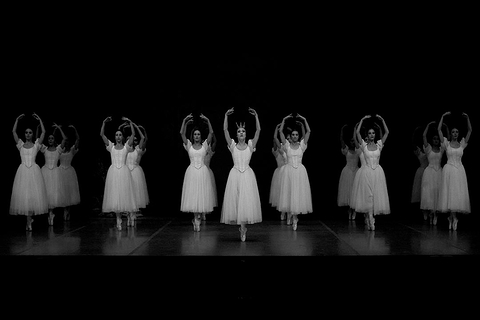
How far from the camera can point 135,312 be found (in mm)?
5035

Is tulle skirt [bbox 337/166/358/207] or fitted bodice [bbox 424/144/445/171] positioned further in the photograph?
tulle skirt [bbox 337/166/358/207]

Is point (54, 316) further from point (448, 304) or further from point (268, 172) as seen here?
point (268, 172)

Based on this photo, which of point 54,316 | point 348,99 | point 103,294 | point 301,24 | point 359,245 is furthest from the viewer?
point 348,99

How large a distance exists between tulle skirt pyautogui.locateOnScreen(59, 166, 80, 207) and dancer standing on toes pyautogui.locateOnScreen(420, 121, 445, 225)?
6.18 metres

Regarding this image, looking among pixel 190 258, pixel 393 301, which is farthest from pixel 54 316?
pixel 393 301

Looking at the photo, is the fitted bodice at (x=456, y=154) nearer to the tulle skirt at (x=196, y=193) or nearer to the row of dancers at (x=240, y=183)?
the row of dancers at (x=240, y=183)

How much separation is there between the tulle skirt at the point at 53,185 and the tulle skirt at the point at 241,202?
12.8 feet

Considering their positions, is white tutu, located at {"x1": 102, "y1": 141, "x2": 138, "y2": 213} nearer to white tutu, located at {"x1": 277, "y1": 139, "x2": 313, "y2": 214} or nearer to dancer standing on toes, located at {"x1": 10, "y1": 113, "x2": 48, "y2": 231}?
dancer standing on toes, located at {"x1": 10, "y1": 113, "x2": 48, "y2": 231}

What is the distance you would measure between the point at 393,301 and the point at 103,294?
8.80 ft

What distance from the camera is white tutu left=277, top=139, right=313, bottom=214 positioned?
836 centimetres

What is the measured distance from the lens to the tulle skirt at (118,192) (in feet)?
27.1

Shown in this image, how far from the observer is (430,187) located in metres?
9.47


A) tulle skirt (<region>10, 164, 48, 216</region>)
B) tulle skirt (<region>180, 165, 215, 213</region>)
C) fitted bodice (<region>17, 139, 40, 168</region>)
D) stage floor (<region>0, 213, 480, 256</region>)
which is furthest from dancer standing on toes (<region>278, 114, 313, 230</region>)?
fitted bodice (<region>17, 139, 40, 168</region>)

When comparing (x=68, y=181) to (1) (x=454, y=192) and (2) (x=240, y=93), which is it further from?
(1) (x=454, y=192)
